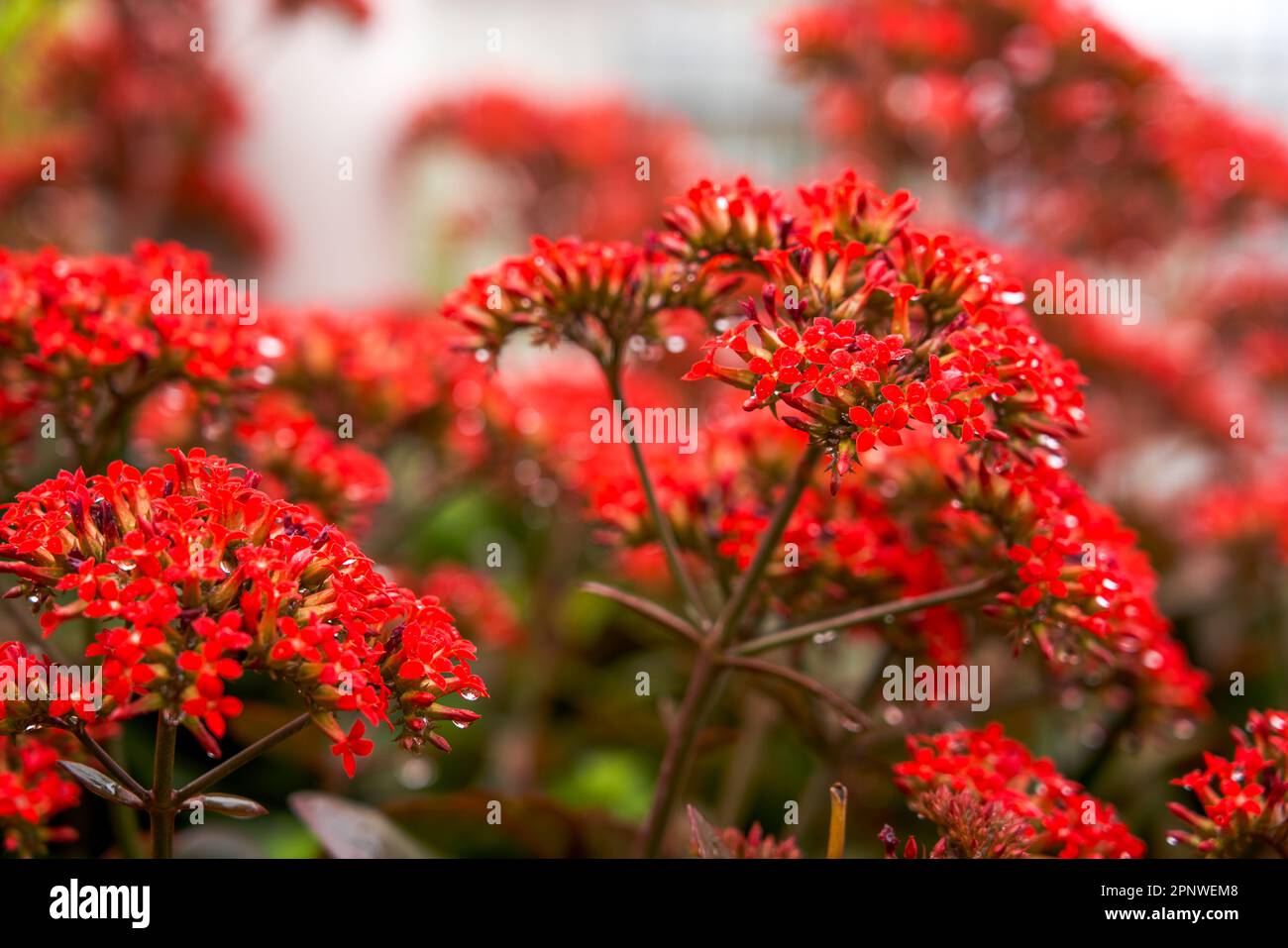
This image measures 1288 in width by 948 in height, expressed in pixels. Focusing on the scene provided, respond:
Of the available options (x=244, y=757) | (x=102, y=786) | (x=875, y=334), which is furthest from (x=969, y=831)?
(x=102, y=786)

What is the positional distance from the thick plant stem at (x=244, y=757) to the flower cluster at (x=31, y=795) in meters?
0.20

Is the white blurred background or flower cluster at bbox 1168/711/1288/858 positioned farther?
the white blurred background

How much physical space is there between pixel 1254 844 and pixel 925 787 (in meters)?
0.28

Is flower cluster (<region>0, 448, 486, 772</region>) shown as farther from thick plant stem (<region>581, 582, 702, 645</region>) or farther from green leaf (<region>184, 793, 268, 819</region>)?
→ thick plant stem (<region>581, 582, 702, 645</region>)

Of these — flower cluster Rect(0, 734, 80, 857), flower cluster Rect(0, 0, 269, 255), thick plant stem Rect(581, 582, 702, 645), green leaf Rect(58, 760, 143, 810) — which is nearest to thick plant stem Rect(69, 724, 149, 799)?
green leaf Rect(58, 760, 143, 810)

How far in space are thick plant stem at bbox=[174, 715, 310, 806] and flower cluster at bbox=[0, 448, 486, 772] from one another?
28 millimetres

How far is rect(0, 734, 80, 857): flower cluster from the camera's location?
3.22ft

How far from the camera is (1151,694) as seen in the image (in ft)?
4.04

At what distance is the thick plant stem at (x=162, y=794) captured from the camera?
2.62ft

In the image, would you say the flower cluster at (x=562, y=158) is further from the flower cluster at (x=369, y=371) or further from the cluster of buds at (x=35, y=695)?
the cluster of buds at (x=35, y=695)

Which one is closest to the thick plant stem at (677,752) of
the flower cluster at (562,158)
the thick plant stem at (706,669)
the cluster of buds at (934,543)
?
the thick plant stem at (706,669)

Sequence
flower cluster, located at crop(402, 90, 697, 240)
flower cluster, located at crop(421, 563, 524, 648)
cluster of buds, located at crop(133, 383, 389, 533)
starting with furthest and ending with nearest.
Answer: flower cluster, located at crop(402, 90, 697, 240) < flower cluster, located at crop(421, 563, 524, 648) < cluster of buds, located at crop(133, 383, 389, 533)

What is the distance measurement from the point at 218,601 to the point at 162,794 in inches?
7.1

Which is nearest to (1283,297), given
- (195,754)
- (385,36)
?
(385,36)
